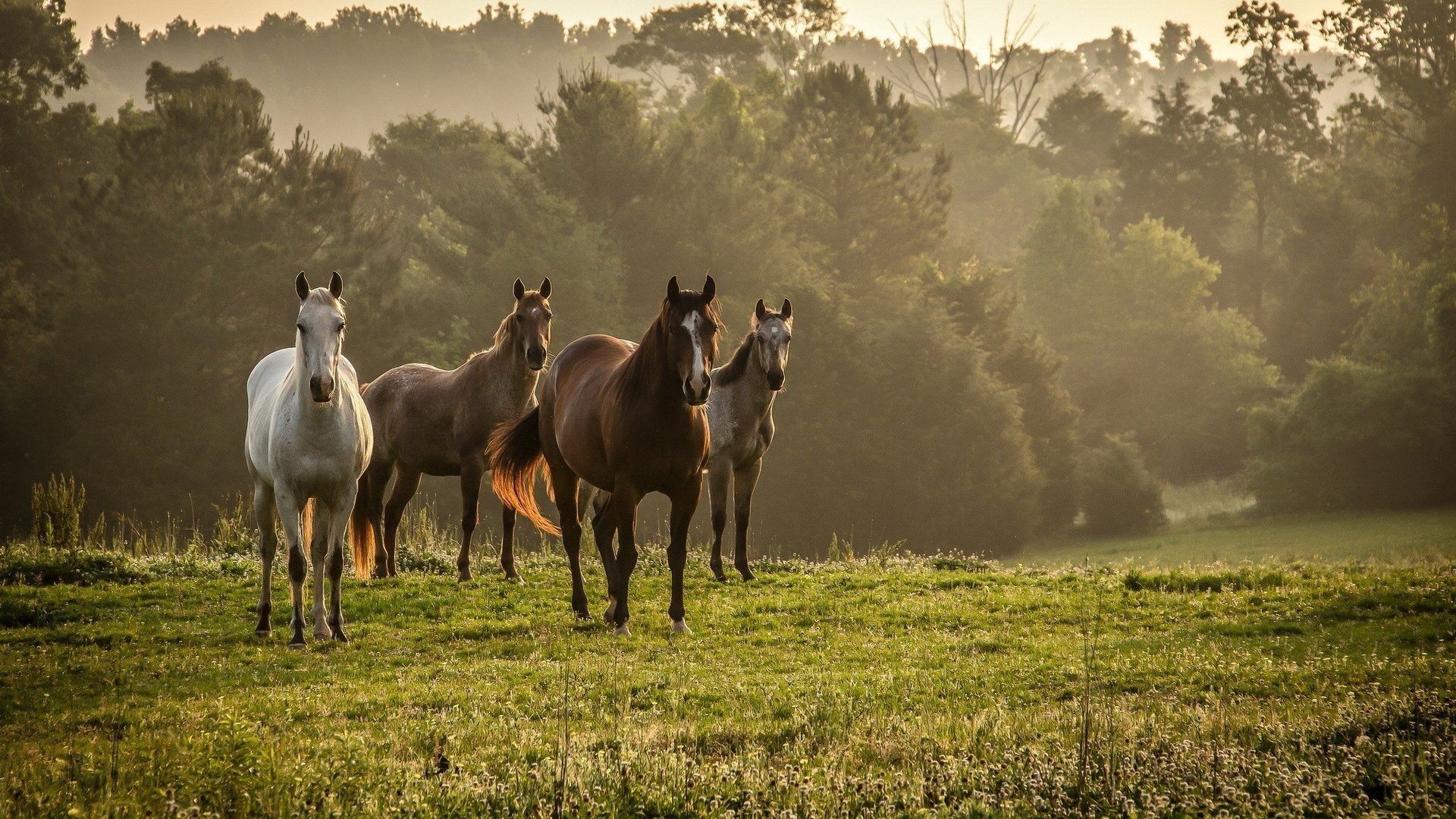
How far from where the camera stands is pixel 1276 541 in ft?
107

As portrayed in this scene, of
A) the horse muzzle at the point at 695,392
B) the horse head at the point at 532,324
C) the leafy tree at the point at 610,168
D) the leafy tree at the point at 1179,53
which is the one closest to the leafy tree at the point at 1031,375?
the leafy tree at the point at 610,168

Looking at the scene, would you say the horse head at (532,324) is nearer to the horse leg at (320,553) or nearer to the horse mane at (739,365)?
the horse mane at (739,365)

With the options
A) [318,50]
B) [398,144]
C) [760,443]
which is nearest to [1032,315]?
[398,144]

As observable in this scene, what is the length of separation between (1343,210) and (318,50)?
87.1 m

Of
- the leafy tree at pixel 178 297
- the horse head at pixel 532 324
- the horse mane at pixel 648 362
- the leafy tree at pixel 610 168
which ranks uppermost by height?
the leafy tree at pixel 610 168

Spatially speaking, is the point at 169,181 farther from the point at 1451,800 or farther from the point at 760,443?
the point at 1451,800

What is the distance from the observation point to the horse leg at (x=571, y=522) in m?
10.5

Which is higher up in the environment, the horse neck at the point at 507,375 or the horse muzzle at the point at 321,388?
the horse neck at the point at 507,375

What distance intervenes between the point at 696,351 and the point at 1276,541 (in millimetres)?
28526

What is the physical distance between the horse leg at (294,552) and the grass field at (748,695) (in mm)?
234

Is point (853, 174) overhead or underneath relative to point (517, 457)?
overhead

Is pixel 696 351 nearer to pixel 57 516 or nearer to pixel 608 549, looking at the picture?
pixel 608 549

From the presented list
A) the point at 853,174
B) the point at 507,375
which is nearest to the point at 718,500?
the point at 507,375

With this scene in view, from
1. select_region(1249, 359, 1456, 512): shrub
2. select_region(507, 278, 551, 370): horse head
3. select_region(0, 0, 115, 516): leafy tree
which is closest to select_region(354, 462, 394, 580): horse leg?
select_region(507, 278, 551, 370): horse head
